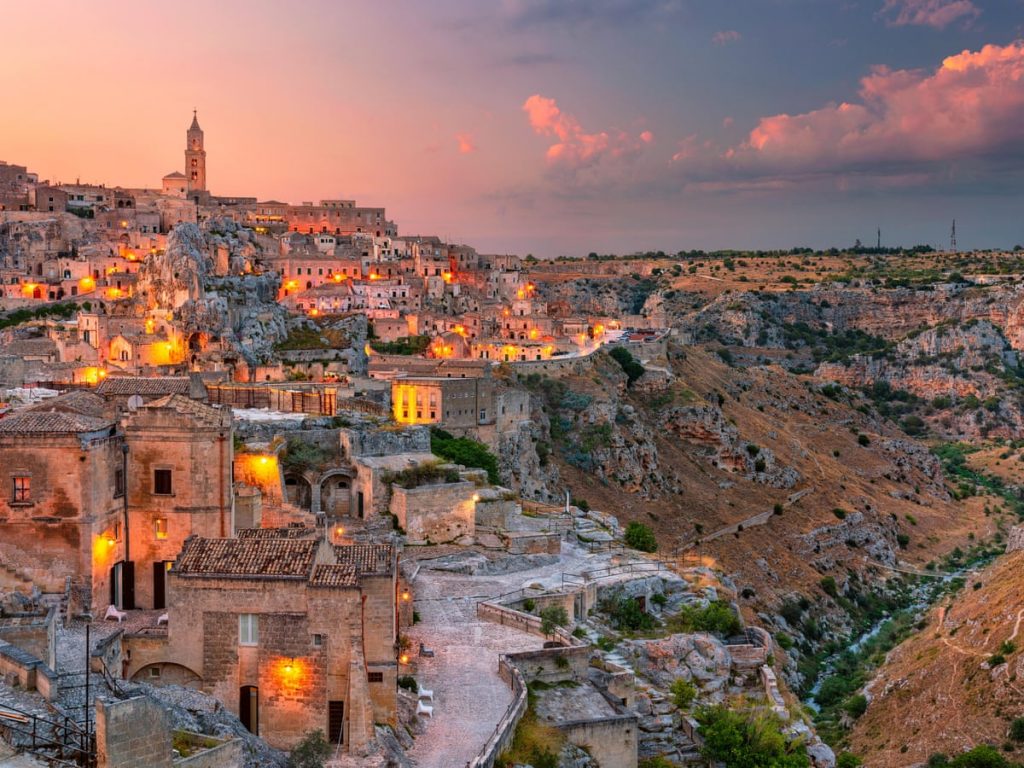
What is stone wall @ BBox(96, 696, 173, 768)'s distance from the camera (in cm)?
1416

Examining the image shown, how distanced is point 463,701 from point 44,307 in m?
61.4

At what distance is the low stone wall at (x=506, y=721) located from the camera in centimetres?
2050

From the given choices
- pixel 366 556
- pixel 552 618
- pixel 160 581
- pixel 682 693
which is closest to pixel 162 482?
pixel 160 581

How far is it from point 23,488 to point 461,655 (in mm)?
9848

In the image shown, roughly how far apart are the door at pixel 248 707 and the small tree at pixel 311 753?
98cm

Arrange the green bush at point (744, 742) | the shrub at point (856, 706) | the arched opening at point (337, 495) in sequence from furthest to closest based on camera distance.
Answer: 1. the shrub at point (856, 706)
2. the arched opening at point (337, 495)
3. the green bush at point (744, 742)

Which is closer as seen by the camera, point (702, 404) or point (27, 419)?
point (27, 419)

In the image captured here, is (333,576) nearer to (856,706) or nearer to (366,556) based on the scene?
(366,556)

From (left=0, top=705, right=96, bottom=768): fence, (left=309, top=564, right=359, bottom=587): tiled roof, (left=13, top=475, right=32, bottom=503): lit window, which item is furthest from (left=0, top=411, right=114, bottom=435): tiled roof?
(left=0, top=705, right=96, bottom=768): fence

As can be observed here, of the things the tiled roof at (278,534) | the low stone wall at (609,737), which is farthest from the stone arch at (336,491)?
the low stone wall at (609,737)

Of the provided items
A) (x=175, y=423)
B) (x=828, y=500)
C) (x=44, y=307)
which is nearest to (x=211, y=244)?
(x=44, y=307)

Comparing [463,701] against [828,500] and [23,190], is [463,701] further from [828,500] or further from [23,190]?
[23,190]

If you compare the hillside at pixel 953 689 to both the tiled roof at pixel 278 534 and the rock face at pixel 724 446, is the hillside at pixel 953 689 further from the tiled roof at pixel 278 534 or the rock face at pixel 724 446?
the rock face at pixel 724 446

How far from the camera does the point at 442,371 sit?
61.2m
